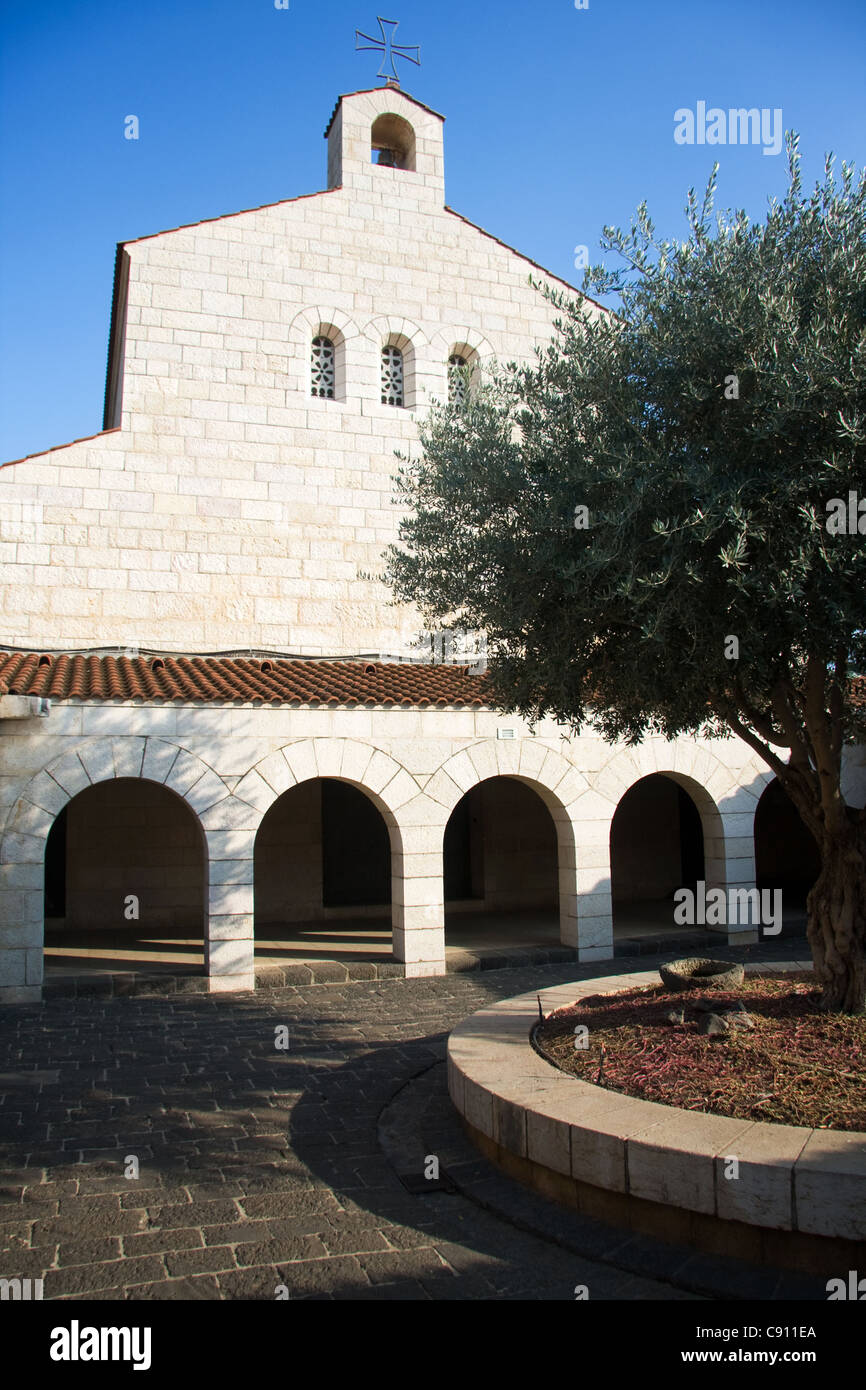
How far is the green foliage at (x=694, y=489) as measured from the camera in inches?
200

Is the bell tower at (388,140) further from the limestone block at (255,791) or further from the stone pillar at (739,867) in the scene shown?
the stone pillar at (739,867)

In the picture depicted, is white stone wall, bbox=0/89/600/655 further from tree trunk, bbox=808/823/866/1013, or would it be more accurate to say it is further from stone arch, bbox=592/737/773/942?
tree trunk, bbox=808/823/866/1013

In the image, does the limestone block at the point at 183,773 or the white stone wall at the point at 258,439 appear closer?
the limestone block at the point at 183,773

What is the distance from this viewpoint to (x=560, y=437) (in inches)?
254

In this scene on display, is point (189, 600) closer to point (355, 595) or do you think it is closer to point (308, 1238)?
point (355, 595)

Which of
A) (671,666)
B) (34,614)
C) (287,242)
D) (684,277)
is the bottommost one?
(671,666)

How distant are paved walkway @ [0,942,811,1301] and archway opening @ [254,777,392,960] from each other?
568cm

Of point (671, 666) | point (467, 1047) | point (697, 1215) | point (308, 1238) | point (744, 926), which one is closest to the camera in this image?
point (697, 1215)

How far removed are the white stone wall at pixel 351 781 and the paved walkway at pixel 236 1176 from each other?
1864mm

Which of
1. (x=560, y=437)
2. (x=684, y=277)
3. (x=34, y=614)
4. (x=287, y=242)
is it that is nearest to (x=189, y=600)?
(x=34, y=614)

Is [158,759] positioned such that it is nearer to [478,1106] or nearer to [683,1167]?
[478,1106]

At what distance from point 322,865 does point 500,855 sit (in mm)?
3306

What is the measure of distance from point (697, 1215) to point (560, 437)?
185 inches

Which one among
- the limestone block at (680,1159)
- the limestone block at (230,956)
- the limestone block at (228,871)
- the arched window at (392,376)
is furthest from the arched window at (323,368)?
the limestone block at (680,1159)
